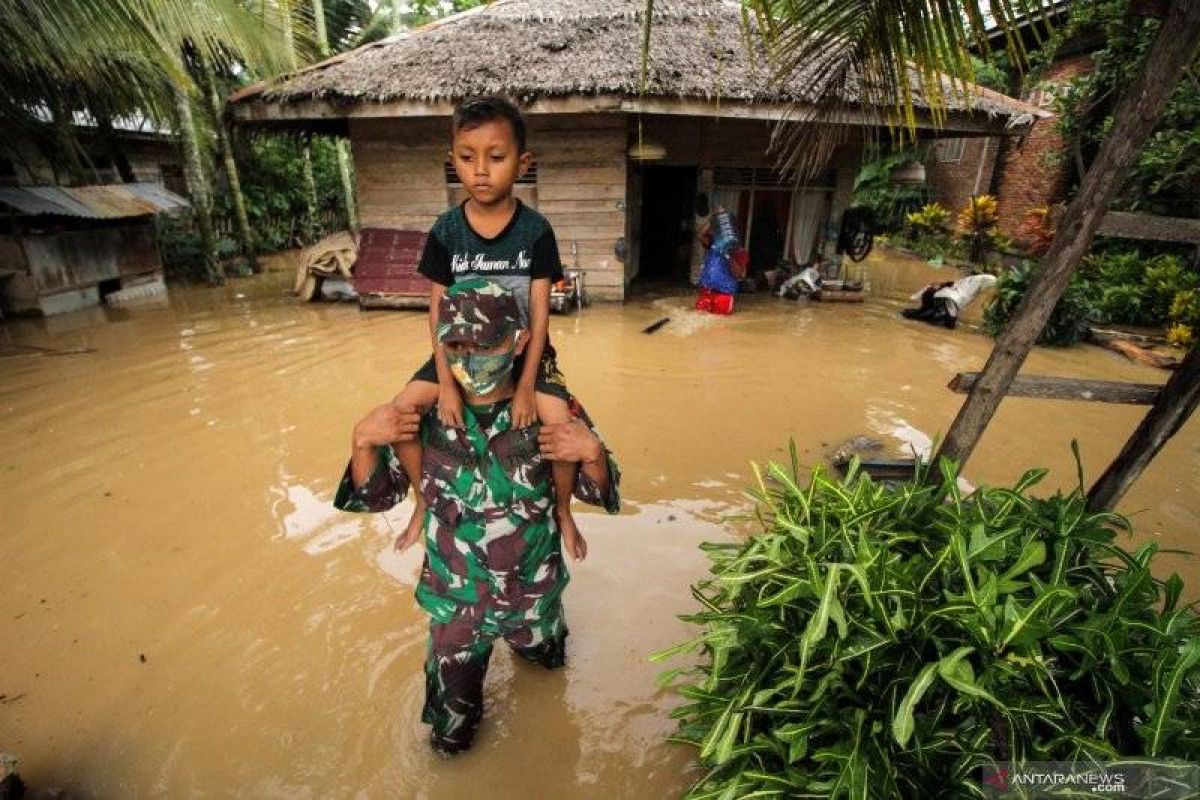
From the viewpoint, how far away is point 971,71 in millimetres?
1940

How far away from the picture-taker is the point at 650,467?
14.1ft

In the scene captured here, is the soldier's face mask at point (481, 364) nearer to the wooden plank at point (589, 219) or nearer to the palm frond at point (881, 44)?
the palm frond at point (881, 44)

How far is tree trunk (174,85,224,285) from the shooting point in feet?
31.2

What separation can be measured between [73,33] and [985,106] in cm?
1002

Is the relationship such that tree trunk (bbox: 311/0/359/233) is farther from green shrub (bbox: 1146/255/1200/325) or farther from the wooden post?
green shrub (bbox: 1146/255/1200/325)

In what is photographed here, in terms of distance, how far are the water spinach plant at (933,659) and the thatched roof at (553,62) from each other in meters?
6.93

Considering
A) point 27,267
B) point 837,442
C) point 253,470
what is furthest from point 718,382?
point 27,267

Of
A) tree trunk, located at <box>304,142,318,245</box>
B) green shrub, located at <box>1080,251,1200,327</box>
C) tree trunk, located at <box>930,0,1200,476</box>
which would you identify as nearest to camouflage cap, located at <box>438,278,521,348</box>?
tree trunk, located at <box>930,0,1200,476</box>

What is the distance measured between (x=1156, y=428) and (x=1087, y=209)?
34.8 inches

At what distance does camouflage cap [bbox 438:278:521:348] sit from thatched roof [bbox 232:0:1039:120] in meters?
6.67

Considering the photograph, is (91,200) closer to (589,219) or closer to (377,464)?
(589,219)

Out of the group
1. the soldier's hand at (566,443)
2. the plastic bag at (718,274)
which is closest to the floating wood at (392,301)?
the plastic bag at (718,274)

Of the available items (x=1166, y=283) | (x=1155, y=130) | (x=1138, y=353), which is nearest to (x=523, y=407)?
(x=1138, y=353)

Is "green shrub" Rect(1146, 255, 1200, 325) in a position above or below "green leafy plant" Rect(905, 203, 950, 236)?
below
